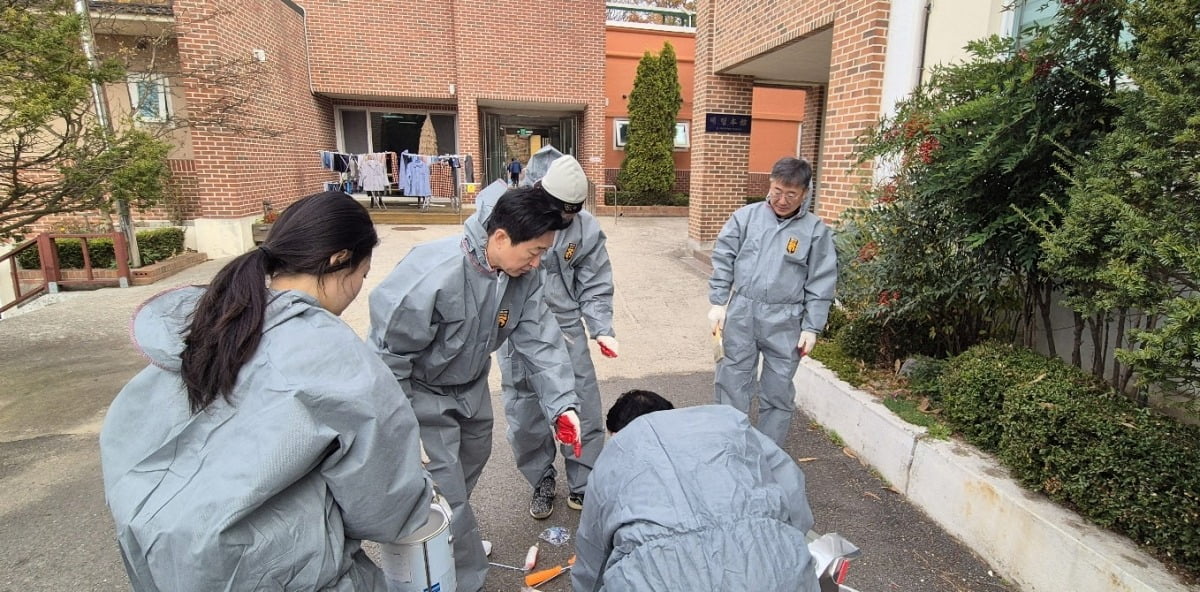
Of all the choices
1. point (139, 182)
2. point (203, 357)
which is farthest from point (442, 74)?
point (203, 357)

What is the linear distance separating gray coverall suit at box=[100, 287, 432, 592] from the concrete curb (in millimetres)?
2620

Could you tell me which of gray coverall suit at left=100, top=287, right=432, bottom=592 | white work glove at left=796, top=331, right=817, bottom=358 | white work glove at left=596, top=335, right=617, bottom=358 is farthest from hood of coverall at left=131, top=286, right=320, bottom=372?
white work glove at left=796, top=331, right=817, bottom=358

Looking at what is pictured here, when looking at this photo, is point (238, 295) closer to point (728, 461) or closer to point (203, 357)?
point (203, 357)

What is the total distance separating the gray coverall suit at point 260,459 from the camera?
1.14m

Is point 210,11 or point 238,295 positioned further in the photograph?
point 210,11

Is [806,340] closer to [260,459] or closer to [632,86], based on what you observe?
[260,459]

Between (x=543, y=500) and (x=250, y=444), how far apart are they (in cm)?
228

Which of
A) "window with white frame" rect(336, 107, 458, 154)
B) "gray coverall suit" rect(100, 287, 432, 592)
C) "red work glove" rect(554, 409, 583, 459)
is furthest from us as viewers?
"window with white frame" rect(336, 107, 458, 154)

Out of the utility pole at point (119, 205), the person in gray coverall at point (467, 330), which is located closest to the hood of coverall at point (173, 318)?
the person in gray coverall at point (467, 330)

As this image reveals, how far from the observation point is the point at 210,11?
939cm

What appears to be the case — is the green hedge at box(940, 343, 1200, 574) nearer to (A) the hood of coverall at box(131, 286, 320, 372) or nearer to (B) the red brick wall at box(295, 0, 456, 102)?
(A) the hood of coverall at box(131, 286, 320, 372)

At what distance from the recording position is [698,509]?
1393 mm

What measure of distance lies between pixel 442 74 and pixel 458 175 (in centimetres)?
286

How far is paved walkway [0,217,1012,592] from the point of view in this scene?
2.75 meters
